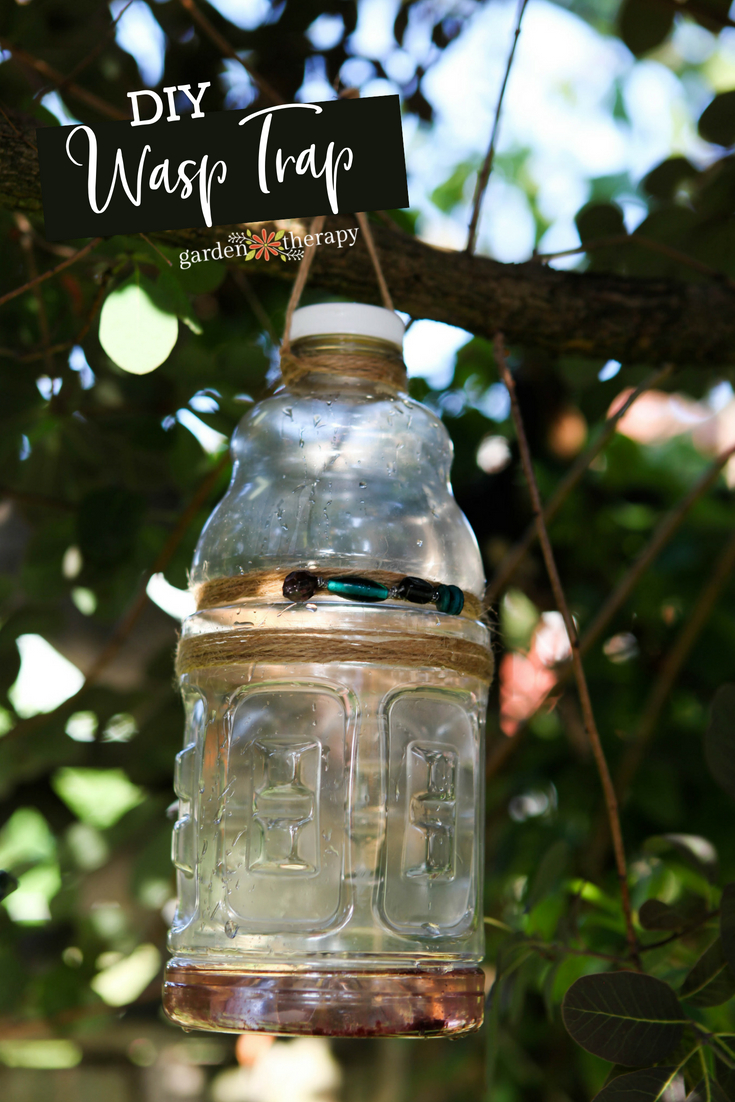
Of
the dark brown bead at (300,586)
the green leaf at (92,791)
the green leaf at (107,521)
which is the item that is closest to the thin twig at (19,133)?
the dark brown bead at (300,586)

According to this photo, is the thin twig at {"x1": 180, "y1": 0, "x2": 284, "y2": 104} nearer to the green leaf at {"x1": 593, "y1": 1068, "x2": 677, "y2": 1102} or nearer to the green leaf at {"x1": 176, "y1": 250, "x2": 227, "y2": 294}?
the green leaf at {"x1": 176, "y1": 250, "x2": 227, "y2": 294}

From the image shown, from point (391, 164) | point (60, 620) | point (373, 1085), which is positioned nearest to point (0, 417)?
point (60, 620)

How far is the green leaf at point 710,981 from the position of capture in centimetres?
62

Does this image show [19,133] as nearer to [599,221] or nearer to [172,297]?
[172,297]

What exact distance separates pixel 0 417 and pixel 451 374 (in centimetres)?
80

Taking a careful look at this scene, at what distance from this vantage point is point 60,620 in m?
1.18

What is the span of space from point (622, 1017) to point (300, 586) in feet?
1.03

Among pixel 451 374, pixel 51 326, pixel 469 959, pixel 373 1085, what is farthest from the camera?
pixel 373 1085

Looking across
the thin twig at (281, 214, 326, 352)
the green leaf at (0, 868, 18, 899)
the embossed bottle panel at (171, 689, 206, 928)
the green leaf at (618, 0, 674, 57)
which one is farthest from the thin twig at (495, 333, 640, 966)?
the green leaf at (618, 0, 674, 57)

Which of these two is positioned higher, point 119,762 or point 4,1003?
point 119,762

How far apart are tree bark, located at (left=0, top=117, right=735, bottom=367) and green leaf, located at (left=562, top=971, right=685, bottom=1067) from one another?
0.49m

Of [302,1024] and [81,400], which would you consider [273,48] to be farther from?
[302,1024]

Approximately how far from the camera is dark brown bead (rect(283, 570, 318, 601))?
58 centimetres

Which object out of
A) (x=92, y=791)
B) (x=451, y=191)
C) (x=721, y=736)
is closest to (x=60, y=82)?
(x=721, y=736)
